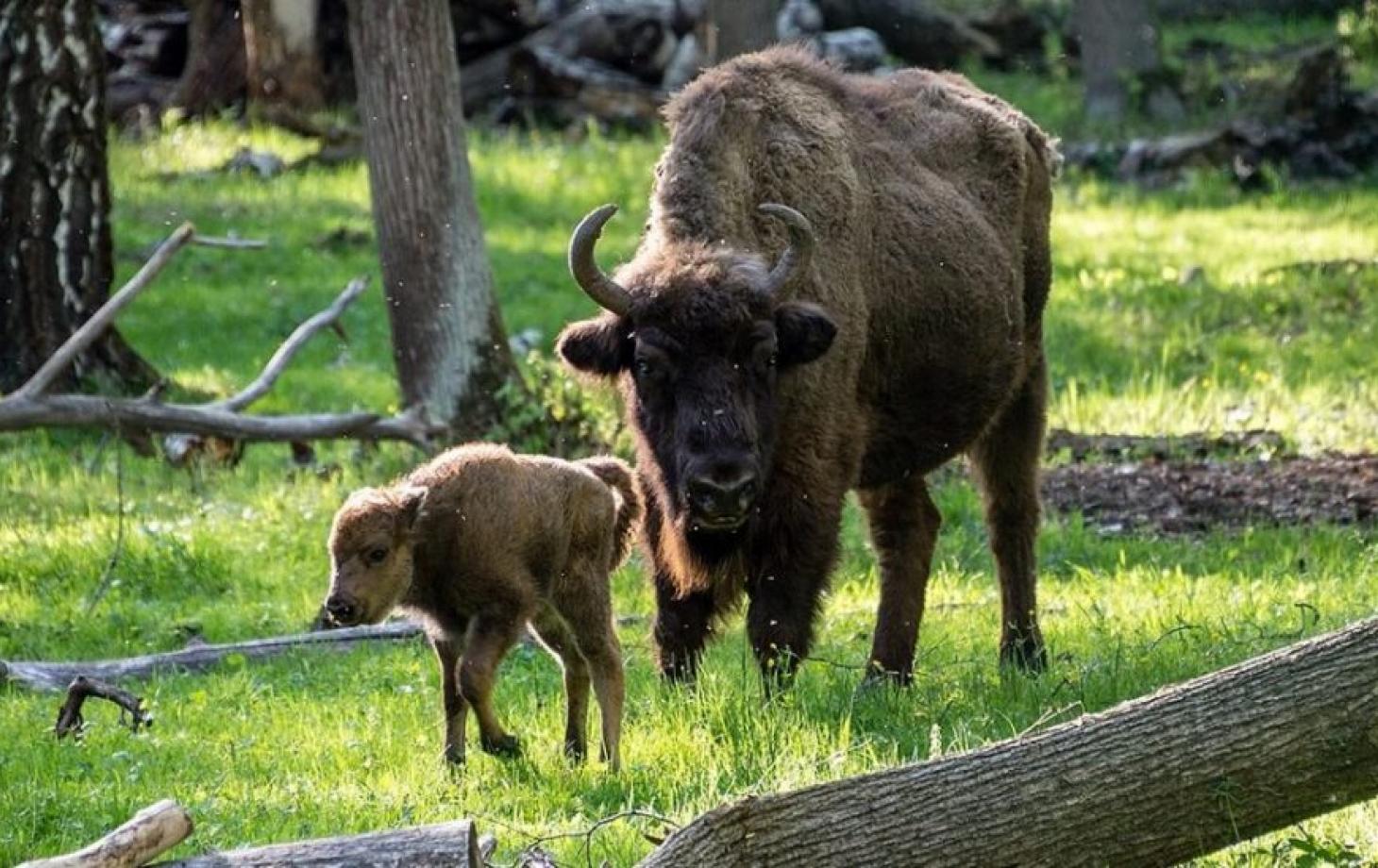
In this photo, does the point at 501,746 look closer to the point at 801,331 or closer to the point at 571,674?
the point at 571,674

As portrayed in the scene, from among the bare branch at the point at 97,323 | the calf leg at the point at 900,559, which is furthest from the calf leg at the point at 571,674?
the bare branch at the point at 97,323

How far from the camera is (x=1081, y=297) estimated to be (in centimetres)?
1805

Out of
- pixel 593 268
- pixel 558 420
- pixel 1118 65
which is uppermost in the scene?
pixel 593 268

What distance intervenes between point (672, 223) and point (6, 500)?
5.25 metres

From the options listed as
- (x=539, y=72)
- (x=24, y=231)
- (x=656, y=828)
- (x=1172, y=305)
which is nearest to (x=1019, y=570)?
(x=656, y=828)

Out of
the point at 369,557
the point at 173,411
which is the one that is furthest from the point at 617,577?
the point at 369,557

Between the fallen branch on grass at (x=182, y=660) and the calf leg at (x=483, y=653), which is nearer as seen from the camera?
the calf leg at (x=483, y=653)

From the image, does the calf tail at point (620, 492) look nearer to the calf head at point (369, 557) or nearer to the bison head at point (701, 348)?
the bison head at point (701, 348)

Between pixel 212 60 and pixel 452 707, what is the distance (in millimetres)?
17798

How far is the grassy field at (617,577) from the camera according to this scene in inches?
277

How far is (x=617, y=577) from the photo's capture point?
11.1 meters

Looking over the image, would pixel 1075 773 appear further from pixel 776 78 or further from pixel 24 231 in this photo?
pixel 24 231

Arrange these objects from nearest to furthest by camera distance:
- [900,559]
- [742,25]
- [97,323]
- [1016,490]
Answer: [900,559], [97,323], [1016,490], [742,25]

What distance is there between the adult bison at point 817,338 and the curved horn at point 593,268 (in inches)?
0.4
